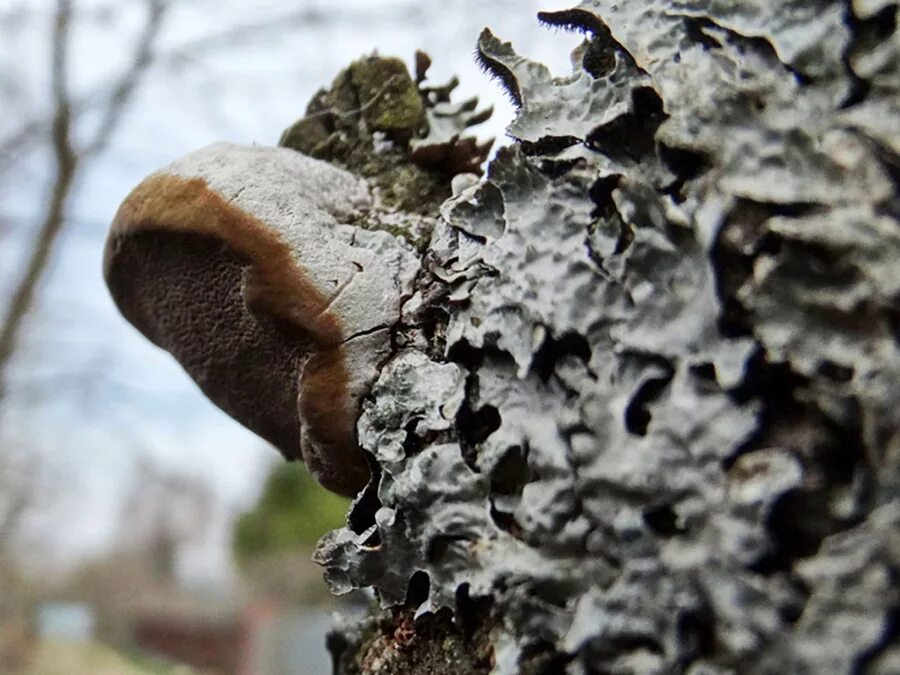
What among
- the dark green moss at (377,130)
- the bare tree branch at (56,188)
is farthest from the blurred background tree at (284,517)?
the dark green moss at (377,130)

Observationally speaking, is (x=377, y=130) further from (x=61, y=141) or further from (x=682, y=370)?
(x=61, y=141)

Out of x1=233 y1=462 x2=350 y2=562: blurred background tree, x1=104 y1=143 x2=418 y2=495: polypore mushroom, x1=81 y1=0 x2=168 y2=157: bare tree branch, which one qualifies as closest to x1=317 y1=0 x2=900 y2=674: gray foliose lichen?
x1=104 y1=143 x2=418 y2=495: polypore mushroom

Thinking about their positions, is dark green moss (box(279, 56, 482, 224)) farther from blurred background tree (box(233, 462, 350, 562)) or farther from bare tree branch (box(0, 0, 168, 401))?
blurred background tree (box(233, 462, 350, 562))

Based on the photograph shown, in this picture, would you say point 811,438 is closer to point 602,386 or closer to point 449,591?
point 602,386

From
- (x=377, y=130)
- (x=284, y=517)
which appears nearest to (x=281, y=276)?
(x=377, y=130)

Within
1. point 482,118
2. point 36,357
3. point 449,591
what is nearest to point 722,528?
point 449,591
